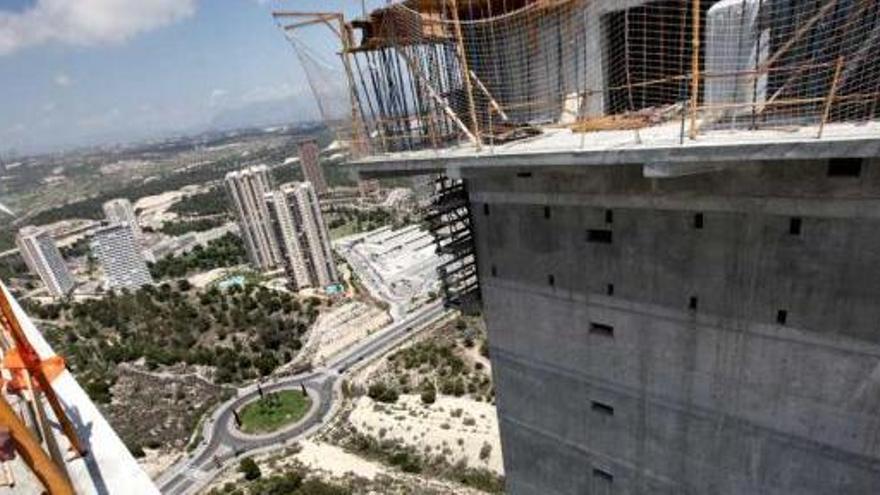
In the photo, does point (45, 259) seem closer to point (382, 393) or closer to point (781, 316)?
point (382, 393)

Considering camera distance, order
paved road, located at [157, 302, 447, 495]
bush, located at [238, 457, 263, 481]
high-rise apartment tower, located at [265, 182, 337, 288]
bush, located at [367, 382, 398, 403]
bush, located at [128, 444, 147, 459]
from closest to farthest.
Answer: bush, located at [238, 457, 263, 481] → paved road, located at [157, 302, 447, 495] → bush, located at [128, 444, 147, 459] → bush, located at [367, 382, 398, 403] → high-rise apartment tower, located at [265, 182, 337, 288]

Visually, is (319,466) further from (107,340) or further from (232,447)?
(107,340)

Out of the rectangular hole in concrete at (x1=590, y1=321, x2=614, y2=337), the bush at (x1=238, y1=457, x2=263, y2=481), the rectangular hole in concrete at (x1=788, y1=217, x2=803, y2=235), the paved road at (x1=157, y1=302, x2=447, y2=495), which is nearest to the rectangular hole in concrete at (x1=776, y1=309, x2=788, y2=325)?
the rectangular hole in concrete at (x1=788, y1=217, x2=803, y2=235)

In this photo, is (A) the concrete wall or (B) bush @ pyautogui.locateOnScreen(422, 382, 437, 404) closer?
(A) the concrete wall

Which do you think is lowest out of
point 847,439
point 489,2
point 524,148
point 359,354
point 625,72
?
point 359,354

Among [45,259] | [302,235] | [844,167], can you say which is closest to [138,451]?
[302,235]

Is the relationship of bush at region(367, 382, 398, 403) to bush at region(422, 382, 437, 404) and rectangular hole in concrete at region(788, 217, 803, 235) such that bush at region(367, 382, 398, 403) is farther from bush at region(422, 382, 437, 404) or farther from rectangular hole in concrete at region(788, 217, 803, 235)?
rectangular hole in concrete at region(788, 217, 803, 235)

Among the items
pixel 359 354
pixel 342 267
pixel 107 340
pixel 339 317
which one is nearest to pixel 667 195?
pixel 359 354
